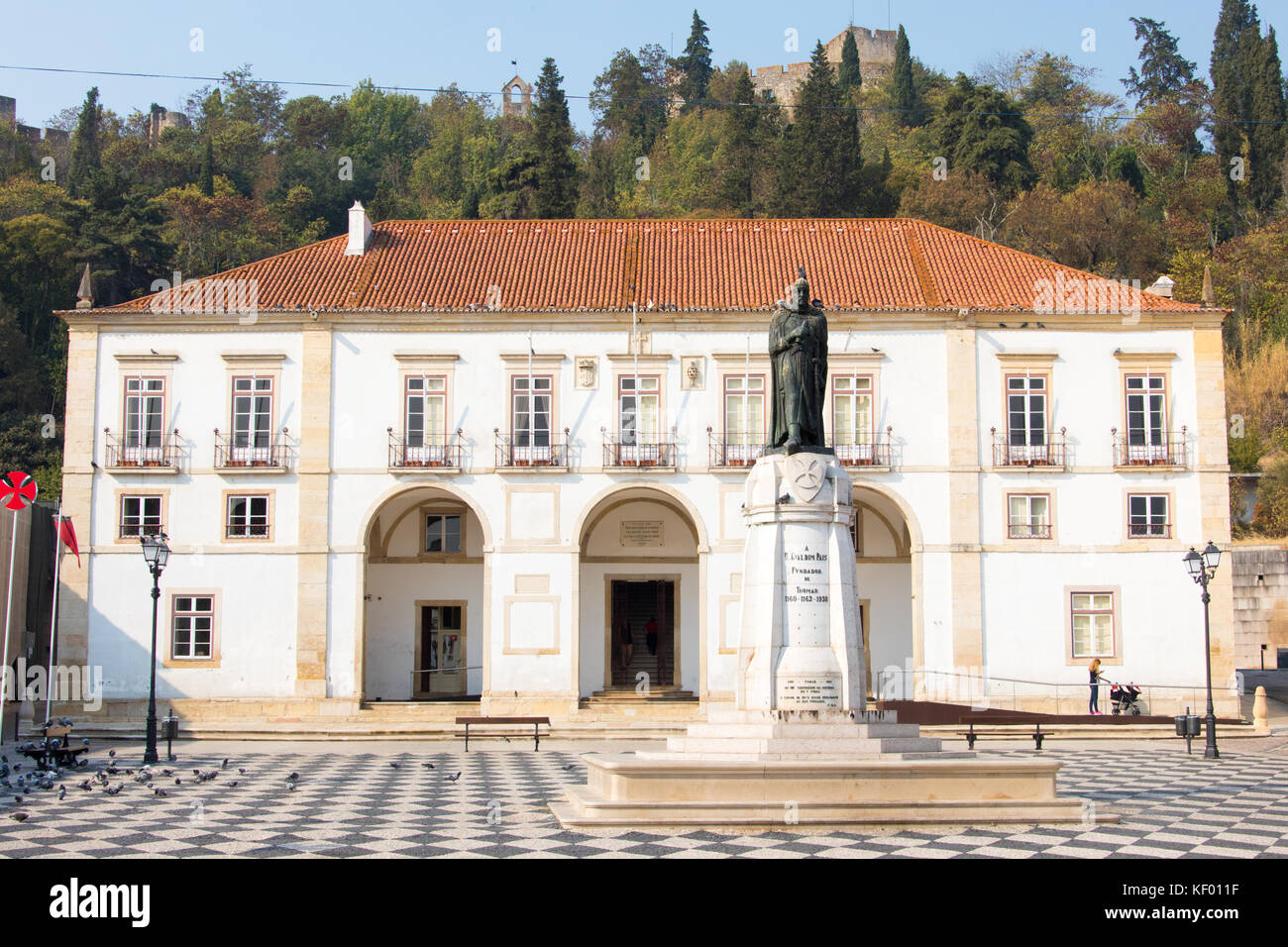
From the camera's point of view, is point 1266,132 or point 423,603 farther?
point 1266,132

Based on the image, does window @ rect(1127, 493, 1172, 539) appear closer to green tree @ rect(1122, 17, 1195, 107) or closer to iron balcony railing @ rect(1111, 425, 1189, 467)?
iron balcony railing @ rect(1111, 425, 1189, 467)

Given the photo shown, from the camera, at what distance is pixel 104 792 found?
17.4 meters

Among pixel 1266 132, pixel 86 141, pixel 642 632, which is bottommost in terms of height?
pixel 642 632

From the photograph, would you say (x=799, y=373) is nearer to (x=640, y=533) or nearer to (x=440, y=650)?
(x=640, y=533)

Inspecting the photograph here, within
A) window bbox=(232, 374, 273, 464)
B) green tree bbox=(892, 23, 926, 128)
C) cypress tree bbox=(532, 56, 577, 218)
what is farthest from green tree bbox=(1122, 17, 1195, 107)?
window bbox=(232, 374, 273, 464)

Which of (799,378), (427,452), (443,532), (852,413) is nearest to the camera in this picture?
(799,378)

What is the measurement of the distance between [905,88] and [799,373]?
82.5 metres

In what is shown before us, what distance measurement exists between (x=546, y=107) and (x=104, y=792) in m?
48.2

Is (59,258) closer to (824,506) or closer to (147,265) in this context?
(147,265)

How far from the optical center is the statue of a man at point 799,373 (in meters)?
15.3

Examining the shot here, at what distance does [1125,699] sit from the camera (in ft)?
101

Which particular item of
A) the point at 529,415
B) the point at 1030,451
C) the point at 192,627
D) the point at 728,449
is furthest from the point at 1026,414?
the point at 192,627

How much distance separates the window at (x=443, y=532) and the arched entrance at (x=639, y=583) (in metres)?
3.44

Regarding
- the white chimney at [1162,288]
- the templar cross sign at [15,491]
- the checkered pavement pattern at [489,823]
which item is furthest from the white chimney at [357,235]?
the white chimney at [1162,288]
